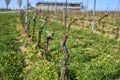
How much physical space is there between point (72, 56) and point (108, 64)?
2.64 metres

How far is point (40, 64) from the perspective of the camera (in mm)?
15844

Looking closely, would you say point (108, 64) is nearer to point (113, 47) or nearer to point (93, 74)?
point (93, 74)

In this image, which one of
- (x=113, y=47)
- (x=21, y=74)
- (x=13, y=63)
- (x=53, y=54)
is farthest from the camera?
(x=113, y=47)

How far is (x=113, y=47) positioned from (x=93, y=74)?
8760mm

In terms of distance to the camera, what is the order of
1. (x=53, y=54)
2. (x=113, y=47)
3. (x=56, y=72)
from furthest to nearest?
(x=113, y=47) → (x=53, y=54) → (x=56, y=72)

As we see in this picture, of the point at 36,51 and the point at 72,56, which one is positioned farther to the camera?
the point at 36,51

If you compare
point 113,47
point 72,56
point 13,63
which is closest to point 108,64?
point 72,56

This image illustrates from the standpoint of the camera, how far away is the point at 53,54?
63.4 feet

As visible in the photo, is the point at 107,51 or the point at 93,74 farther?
the point at 107,51

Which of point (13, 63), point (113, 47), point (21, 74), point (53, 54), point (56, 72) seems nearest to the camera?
point (56, 72)

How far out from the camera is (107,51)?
20734 mm

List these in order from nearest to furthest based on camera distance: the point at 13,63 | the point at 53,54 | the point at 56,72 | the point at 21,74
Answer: the point at 56,72 < the point at 21,74 < the point at 13,63 < the point at 53,54

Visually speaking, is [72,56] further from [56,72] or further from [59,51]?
[56,72]

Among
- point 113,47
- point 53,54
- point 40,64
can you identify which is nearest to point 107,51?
point 113,47
